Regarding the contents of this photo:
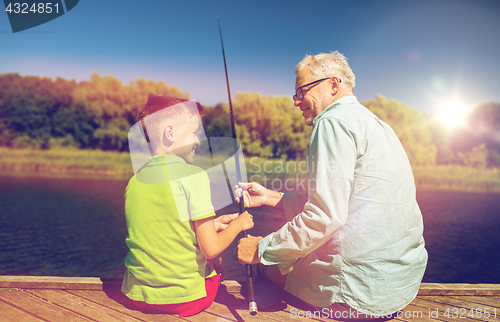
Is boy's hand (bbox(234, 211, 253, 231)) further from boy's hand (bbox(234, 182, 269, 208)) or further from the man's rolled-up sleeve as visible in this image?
boy's hand (bbox(234, 182, 269, 208))

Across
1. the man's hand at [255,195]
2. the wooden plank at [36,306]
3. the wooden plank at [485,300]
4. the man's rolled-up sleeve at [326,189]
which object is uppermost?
the man's rolled-up sleeve at [326,189]

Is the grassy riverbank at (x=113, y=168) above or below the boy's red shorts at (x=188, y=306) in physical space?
below

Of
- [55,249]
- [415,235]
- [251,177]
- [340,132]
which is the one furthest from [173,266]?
[251,177]

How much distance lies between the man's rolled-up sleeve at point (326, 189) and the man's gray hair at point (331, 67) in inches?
15.8

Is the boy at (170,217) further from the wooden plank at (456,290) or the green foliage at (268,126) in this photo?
the green foliage at (268,126)

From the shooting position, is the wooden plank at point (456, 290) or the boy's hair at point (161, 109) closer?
the boy's hair at point (161, 109)

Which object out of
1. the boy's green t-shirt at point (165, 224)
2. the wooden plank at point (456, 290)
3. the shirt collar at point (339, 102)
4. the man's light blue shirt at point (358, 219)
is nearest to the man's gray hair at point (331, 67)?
the shirt collar at point (339, 102)

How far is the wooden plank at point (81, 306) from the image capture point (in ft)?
5.19

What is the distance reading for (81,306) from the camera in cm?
171

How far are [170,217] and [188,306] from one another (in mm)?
496

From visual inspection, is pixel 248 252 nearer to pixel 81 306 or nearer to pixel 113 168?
pixel 81 306

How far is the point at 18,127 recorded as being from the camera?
105 ft

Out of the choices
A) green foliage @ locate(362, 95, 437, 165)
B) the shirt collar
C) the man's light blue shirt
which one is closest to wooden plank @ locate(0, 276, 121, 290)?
the man's light blue shirt

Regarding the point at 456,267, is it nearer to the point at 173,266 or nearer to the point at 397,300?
the point at 397,300
